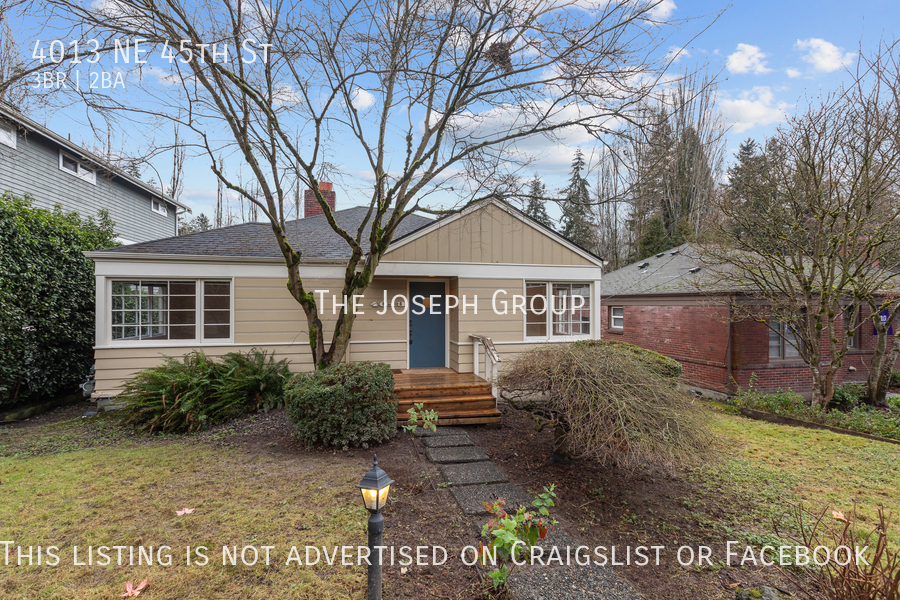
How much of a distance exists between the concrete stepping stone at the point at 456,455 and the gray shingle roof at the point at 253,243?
436cm

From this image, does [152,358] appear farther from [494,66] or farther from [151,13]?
[494,66]

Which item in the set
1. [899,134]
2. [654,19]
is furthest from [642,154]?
[899,134]

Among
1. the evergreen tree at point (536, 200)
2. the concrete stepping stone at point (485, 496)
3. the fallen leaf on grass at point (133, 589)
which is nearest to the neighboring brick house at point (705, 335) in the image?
the evergreen tree at point (536, 200)

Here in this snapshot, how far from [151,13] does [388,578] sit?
788cm

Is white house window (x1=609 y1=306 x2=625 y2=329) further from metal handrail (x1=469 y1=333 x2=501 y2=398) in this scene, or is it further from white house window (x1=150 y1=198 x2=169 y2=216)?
white house window (x1=150 y1=198 x2=169 y2=216)

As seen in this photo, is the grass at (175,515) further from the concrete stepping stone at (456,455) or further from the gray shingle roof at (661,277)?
the gray shingle roof at (661,277)

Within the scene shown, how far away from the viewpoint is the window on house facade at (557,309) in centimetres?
880

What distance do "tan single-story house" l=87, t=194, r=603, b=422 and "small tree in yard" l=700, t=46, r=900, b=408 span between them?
12.5 feet

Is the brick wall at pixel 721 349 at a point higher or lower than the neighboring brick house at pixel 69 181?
lower

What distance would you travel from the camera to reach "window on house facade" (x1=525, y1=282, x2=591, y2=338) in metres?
8.80

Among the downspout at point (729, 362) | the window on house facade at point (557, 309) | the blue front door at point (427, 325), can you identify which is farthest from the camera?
the downspout at point (729, 362)

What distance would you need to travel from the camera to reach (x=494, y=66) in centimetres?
638

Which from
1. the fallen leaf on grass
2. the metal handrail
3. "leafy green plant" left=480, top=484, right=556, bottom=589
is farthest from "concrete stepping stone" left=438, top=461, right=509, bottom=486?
the fallen leaf on grass

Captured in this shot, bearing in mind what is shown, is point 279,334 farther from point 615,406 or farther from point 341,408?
point 615,406
